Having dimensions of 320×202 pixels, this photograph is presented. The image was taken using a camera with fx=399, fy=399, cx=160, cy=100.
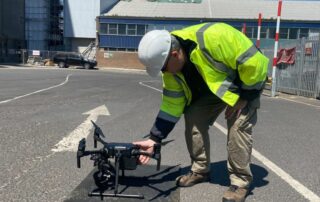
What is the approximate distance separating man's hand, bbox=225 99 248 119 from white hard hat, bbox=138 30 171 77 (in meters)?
0.78

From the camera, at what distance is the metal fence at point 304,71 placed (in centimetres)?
1446

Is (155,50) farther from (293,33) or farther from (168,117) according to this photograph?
(293,33)

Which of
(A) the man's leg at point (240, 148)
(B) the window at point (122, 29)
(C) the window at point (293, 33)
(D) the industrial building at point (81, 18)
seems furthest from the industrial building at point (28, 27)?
(A) the man's leg at point (240, 148)

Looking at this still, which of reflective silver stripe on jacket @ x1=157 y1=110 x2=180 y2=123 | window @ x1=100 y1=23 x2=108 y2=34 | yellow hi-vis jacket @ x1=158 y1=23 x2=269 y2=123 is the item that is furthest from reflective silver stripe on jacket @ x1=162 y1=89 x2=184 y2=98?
window @ x1=100 y1=23 x2=108 y2=34

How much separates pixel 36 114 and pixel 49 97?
350 cm

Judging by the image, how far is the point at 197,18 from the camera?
53125 millimetres

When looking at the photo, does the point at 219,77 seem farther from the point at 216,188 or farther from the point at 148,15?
the point at 148,15

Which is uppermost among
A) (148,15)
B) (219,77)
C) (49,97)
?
(148,15)

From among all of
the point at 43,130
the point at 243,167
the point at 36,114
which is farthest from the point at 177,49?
the point at 36,114

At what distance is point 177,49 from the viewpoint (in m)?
3.57

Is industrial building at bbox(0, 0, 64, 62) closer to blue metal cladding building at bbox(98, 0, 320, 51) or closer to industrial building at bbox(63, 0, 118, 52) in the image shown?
industrial building at bbox(63, 0, 118, 52)

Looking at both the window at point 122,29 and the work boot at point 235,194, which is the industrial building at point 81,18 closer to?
the window at point 122,29

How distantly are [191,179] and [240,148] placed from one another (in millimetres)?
722

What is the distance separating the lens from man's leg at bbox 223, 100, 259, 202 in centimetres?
379
